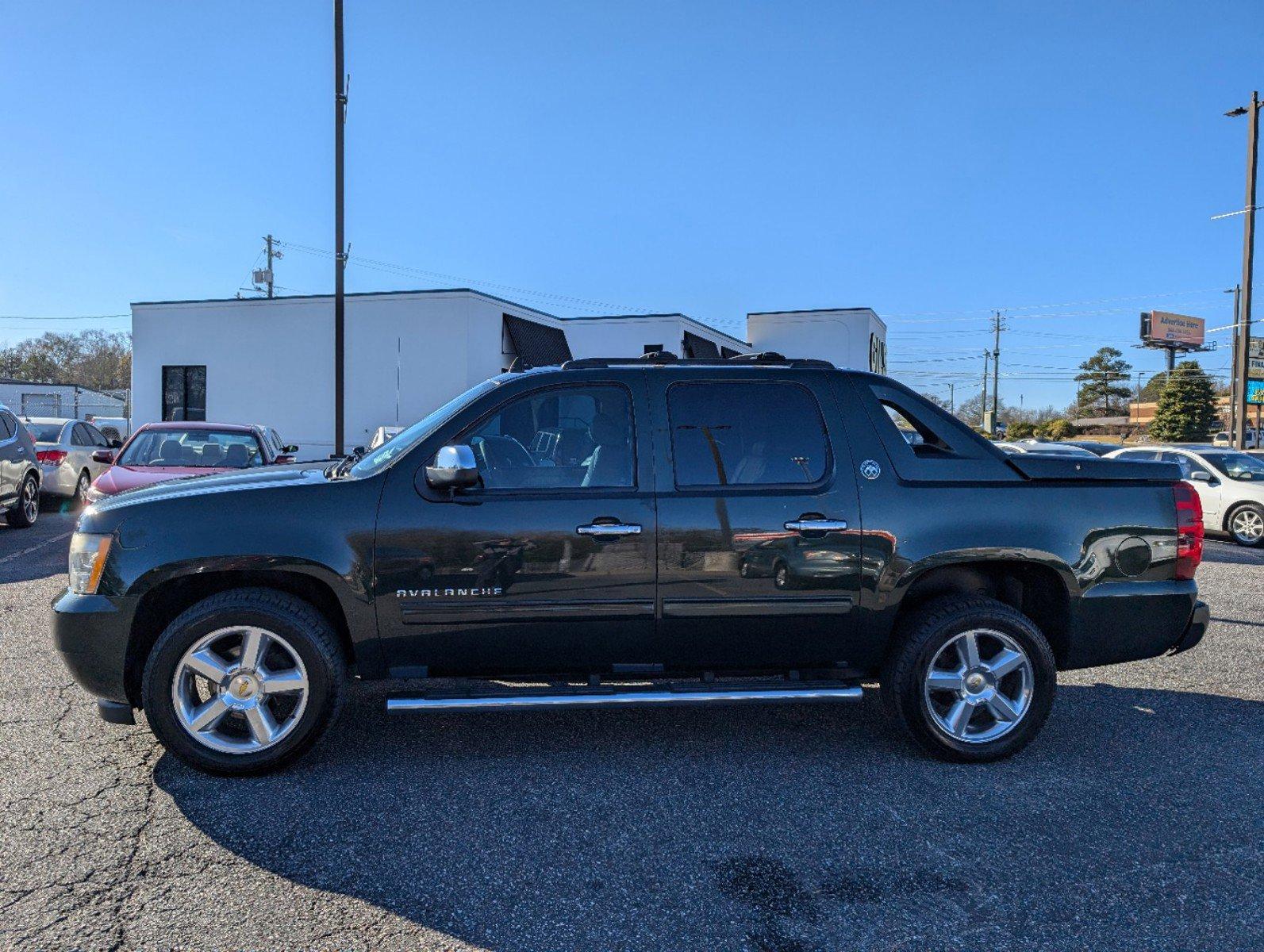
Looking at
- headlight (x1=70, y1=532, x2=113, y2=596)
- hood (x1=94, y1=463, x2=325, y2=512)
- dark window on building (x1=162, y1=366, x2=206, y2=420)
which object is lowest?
headlight (x1=70, y1=532, x2=113, y2=596)

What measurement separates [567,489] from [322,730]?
4.87ft

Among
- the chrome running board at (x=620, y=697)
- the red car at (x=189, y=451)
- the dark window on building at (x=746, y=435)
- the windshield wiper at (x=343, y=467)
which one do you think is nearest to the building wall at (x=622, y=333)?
the red car at (x=189, y=451)

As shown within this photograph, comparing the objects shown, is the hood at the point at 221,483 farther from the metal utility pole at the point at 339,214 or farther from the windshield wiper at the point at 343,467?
the metal utility pole at the point at 339,214

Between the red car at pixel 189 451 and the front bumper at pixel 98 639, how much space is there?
18.5 ft

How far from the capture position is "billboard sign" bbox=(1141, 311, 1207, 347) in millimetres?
79188

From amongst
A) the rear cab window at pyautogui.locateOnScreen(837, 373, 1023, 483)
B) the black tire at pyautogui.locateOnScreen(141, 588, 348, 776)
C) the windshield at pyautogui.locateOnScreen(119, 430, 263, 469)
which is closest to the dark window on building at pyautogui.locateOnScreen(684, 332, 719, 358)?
the windshield at pyautogui.locateOnScreen(119, 430, 263, 469)

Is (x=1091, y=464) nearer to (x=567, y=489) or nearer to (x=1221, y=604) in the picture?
(x=567, y=489)

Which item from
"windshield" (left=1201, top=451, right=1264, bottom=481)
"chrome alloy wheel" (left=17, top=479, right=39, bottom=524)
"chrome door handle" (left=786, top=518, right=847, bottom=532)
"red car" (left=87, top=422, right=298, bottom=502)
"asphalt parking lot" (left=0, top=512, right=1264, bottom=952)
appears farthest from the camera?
"windshield" (left=1201, top=451, right=1264, bottom=481)

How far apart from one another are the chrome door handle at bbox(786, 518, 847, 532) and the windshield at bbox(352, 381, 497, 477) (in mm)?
1527

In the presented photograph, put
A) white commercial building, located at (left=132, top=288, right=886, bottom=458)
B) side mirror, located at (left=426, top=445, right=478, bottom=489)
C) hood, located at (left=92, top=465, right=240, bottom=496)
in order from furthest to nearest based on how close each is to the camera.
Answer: white commercial building, located at (left=132, top=288, right=886, bottom=458)
hood, located at (left=92, top=465, right=240, bottom=496)
side mirror, located at (left=426, top=445, right=478, bottom=489)

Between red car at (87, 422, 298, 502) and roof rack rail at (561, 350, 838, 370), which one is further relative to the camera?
red car at (87, 422, 298, 502)

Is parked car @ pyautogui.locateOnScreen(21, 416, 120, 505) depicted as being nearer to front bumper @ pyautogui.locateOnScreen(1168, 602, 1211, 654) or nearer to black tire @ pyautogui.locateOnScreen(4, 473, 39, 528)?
black tire @ pyautogui.locateOnScreen(4, 473, 39, 528)

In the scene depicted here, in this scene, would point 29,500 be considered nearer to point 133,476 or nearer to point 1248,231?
point 133,476

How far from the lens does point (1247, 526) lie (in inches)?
535
